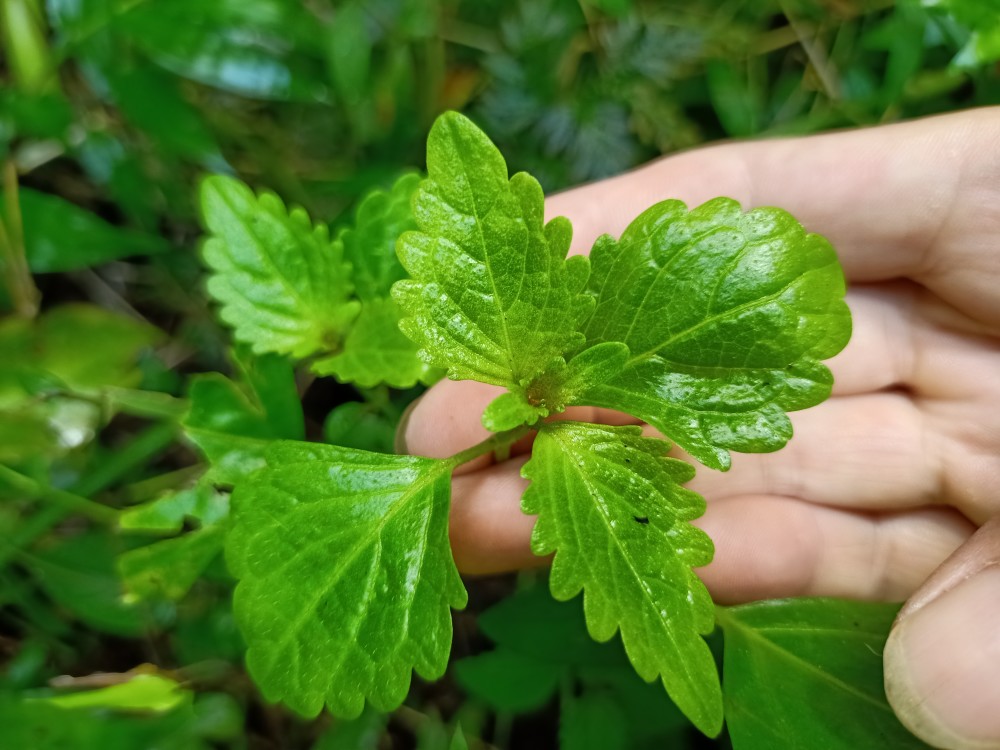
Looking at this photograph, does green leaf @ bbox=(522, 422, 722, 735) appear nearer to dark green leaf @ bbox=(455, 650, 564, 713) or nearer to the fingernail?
the fingernail

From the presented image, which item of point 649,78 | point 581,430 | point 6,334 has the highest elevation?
point 649,78

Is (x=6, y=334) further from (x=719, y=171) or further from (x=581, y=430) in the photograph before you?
(x=719, y=171)

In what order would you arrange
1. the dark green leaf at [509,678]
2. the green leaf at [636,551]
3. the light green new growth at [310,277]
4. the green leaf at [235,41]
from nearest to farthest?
the green leaf at [636,551] < the light green new growth at [310,277] < the dark green leaf at [509,678] < the green leaf at [235,41]

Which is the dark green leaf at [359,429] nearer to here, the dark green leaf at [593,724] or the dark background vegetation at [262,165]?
the dark background vegetation at [262,165]

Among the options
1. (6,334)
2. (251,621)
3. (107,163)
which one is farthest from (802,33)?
(6,334)

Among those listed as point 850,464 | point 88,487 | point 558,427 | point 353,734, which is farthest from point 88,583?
point 850,464

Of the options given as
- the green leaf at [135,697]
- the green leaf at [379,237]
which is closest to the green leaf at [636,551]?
the green leaf at [379,237]

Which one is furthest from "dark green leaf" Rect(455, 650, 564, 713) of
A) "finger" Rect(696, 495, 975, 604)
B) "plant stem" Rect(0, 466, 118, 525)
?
"plant stem" Rect(0, 466, 118, 525)
